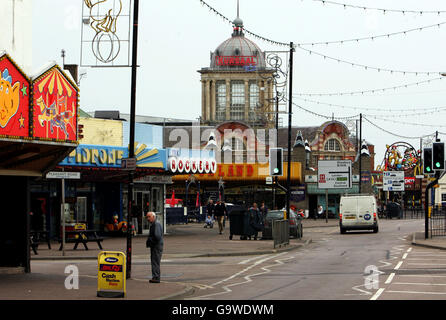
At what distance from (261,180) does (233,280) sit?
182 ft

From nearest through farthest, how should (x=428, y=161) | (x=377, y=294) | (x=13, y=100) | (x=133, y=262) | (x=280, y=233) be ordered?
(x=377, y=294) → (x=13, y=100) → (x=133, y=262) → (x=280, y=233) → (x=428, y=161)

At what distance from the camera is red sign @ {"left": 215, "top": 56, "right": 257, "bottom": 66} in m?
122

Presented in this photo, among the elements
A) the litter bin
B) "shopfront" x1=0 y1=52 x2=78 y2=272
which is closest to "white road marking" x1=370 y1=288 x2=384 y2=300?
"shopfront" x1=0 y1=52 x2=78 y2=272

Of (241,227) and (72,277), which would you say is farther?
(241,227)

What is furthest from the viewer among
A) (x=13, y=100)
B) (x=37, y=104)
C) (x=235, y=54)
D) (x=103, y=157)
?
(x=235, y=54)

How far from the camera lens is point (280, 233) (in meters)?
31.9

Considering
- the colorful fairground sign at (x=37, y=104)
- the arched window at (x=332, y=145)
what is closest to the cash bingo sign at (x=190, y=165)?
the colorful fairground sign at (x=37, y=104)

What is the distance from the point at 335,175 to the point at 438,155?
3463 cm

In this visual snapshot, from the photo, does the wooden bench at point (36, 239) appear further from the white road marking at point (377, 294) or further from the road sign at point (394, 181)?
the road sign at point (394, 181)

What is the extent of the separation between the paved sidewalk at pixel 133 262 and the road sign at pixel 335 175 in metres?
28.0

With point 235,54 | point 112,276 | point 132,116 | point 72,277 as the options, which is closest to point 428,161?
point 132,116

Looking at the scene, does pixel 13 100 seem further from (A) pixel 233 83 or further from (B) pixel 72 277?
(A) pixel 233 83

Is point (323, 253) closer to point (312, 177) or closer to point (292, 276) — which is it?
point (292, 276)

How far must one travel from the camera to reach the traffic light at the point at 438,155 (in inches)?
1328
